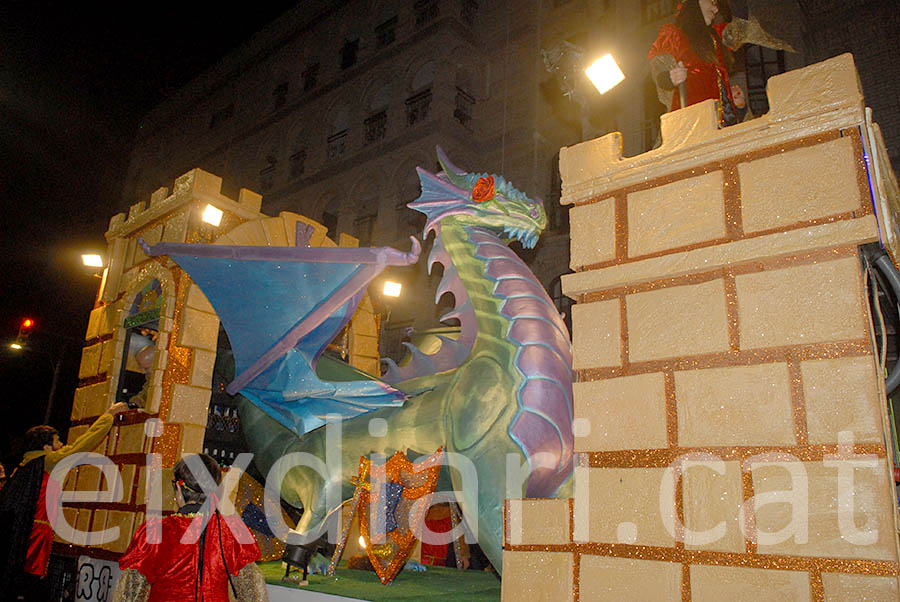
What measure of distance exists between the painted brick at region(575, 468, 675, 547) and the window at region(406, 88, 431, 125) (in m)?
12.6

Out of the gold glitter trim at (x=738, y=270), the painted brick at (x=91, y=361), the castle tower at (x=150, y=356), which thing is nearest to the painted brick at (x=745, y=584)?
the gold glitter trim at (x=738, y=270)

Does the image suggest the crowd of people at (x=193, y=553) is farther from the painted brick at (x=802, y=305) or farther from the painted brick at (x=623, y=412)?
the painted brick at (x=802, y=305)

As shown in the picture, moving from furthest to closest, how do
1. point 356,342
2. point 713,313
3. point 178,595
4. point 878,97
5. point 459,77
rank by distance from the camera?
point 459,77 < point 878,97 < point 356,342 < point 178,595 < point 713,313

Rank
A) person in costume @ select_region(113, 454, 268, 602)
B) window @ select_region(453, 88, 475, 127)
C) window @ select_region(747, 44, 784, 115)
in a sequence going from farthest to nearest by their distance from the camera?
window @ select_region(453, 88, 475, 127) → window @ select_region(747, 44, 784, 115) → person in costume @ select_region(113, 454, 268, 602)

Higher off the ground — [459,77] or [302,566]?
[459,77]

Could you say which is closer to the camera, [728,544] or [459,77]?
[728,544]

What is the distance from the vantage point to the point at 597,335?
2230 mm

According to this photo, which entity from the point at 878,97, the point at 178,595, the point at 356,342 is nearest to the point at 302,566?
the point at 178,595

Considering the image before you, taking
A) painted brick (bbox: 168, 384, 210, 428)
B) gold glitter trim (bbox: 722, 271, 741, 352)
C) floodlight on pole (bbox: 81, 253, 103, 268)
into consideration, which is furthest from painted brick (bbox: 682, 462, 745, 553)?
floodlight on pole (bbox: 81, 253, 103, 268)

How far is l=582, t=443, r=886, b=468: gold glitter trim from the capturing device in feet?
5.66

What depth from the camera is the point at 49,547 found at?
493cm

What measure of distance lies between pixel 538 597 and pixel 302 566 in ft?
5.78

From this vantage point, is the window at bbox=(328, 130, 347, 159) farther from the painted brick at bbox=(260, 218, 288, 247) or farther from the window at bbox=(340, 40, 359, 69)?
the painted brick at bbox=(260, 218, 288, 247)

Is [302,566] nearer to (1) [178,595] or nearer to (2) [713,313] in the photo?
(1) [178,595]
